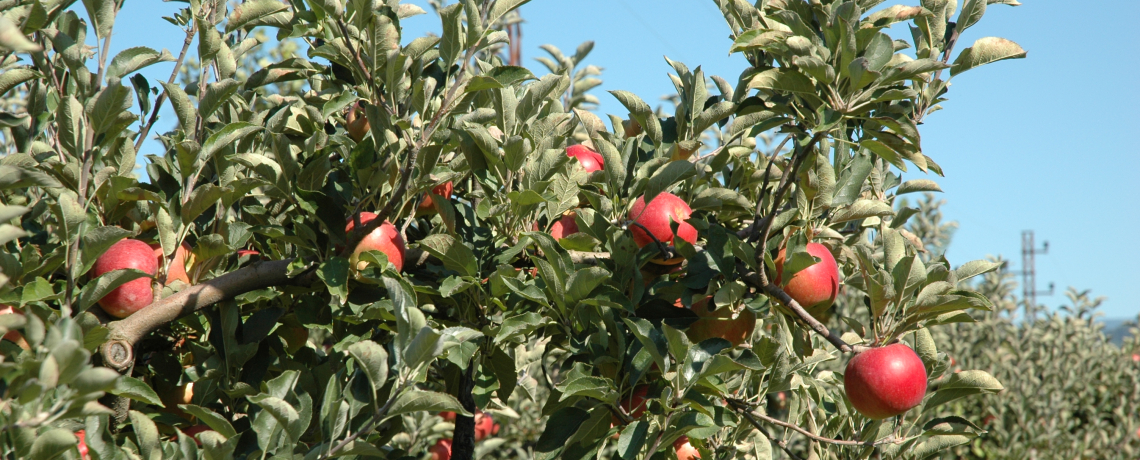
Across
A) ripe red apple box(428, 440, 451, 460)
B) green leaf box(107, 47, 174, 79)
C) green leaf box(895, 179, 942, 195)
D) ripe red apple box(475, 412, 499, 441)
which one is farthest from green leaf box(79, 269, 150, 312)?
ripe red apple box(475, 412, 499, 441)

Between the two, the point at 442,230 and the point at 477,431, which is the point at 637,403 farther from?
the point at 477,431

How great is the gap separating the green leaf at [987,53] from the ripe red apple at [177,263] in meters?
1.64

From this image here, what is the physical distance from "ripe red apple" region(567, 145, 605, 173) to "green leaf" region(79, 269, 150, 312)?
1050 mm

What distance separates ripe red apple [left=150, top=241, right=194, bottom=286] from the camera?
5.25 feet

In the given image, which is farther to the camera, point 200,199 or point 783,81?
point 200,199

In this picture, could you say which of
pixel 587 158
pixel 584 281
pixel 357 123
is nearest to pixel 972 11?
pixel 587 158

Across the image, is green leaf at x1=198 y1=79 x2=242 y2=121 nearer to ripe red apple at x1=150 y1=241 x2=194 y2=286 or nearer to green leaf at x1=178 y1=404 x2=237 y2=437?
ripe red apple at x1=150 y1=241 x2=194 y2=286

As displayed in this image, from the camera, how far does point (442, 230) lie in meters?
1.88

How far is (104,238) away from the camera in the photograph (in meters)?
1.35

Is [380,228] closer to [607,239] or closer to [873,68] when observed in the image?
[607,239]

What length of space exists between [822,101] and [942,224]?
4.80m

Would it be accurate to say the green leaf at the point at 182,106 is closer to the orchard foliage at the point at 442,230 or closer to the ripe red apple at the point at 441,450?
the orchard foliage at the point at 442,230

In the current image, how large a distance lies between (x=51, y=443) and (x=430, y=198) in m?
0.94

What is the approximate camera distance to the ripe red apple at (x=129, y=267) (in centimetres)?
150
